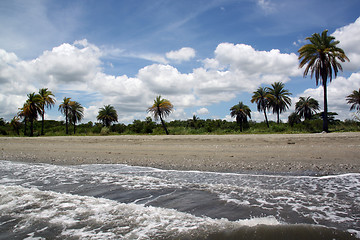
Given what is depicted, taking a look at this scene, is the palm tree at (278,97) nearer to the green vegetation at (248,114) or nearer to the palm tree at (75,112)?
the green vegetation at (248,114)

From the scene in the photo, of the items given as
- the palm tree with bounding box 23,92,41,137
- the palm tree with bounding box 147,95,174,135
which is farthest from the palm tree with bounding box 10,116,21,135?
the palm tree with bounding box 147,95,174,135

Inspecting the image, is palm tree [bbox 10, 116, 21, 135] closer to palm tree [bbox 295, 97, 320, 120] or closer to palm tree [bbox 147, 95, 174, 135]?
palm tree [bbox 147, 95, 174, 135]

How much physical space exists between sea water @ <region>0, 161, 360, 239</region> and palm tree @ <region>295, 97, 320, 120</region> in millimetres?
46043

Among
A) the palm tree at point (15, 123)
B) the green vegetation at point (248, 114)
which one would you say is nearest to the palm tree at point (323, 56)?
the green vegetation at point (248, 114)

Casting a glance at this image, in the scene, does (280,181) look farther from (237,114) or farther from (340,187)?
(237,114)

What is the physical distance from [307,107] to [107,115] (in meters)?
40.9

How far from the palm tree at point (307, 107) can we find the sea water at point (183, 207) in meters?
46.0

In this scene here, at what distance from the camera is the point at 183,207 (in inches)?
145

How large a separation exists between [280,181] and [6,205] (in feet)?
18.0

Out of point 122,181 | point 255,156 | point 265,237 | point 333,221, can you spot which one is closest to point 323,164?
point 255,156

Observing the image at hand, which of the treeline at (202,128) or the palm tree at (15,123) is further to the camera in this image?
the palm tree at (15,123)

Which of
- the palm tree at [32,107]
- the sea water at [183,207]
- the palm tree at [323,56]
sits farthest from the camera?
the palm tree at [32,107]

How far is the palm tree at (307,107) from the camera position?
1797 inches

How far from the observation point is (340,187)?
180 inches
